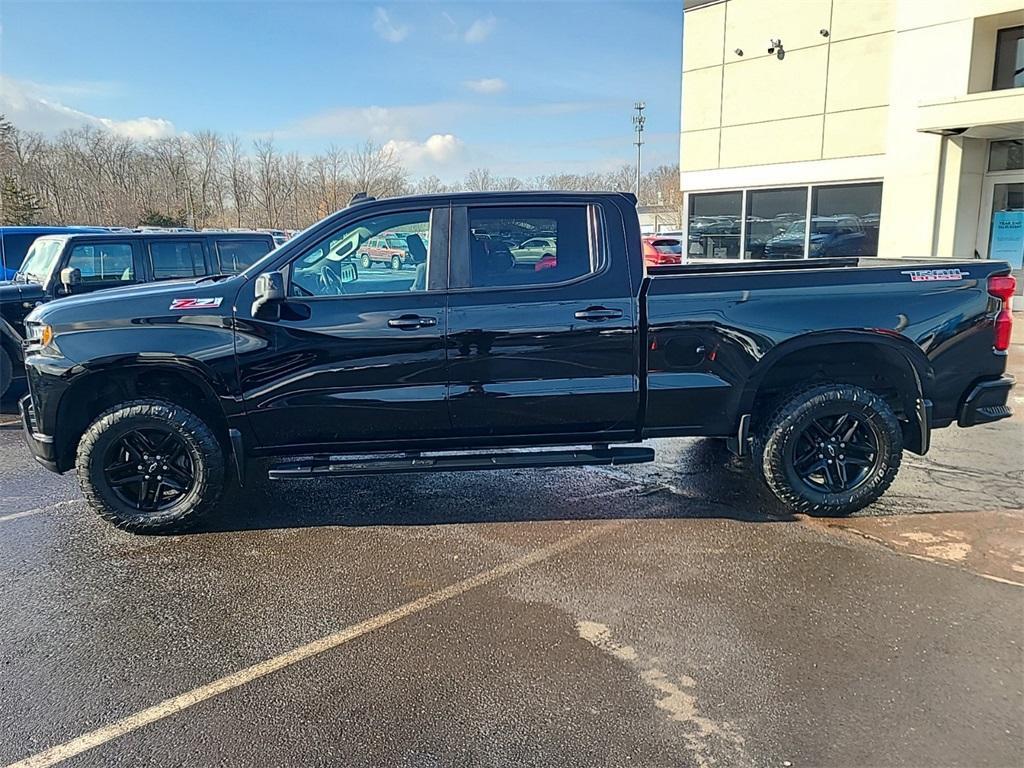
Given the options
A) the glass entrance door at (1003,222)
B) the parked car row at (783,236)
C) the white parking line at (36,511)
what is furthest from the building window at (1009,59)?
the white parking line at (36,511)

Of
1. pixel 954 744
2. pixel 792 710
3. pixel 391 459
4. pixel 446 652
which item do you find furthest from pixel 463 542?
pixel 954 744

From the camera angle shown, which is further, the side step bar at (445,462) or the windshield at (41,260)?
the windshield at (41,260)

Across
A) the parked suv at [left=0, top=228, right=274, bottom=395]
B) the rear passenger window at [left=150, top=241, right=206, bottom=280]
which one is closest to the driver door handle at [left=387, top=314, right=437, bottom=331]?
the parked suv at [left=0, top=228, right=274, bottom=395]

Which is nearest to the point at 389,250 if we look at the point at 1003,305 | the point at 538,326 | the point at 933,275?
the point at 538,326

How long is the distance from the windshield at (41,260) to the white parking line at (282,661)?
24.1 ft

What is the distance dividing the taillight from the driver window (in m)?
3.65

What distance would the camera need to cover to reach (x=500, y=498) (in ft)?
17.1

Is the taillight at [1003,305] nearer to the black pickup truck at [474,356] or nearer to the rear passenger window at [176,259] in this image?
the black pickup truck at [474,356]

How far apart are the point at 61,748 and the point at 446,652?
150 cm

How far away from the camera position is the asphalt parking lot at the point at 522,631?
8.64 feet

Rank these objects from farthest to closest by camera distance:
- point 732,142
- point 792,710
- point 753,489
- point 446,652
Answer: point 732,142, point 753,489, point 446,652, point 792,710

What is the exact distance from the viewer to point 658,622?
3.44 metres

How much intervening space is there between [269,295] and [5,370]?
562 centimetres

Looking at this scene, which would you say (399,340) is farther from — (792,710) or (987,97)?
(987,97)
